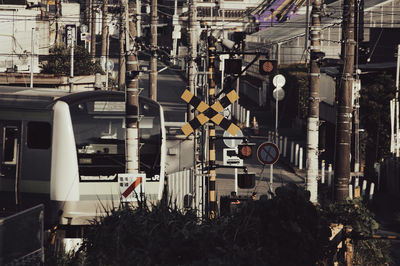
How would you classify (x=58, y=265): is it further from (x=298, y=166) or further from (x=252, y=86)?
(x=252, y=86)

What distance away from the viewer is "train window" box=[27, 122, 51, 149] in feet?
66.7

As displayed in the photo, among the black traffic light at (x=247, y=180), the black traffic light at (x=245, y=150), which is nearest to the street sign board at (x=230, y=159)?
the black traffic light at (x=245, y=150)

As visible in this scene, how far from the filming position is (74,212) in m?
20.2

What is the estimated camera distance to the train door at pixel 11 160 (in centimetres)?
2058

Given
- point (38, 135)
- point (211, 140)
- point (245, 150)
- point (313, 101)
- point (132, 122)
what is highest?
point (313, 101)

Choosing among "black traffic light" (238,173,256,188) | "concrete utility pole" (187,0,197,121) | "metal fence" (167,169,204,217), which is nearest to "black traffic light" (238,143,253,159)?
"black traffic light" (238,173,256,188)

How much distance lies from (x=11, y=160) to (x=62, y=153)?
1458mm

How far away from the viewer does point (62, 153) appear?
789 inches

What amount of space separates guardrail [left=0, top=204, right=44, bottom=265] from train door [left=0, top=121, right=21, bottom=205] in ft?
26.0

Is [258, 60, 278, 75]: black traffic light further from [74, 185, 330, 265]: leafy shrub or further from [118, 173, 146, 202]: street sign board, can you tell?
[74, 185, 330, 265]: leafy shrub

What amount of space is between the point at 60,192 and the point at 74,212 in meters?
0.59

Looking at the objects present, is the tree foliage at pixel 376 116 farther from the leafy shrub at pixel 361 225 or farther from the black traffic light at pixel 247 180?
the leafy shrub at pixel 361 225

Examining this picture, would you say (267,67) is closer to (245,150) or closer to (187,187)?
(245,150)

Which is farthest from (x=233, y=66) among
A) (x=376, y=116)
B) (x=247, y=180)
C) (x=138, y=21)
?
(x=376, y=116)
